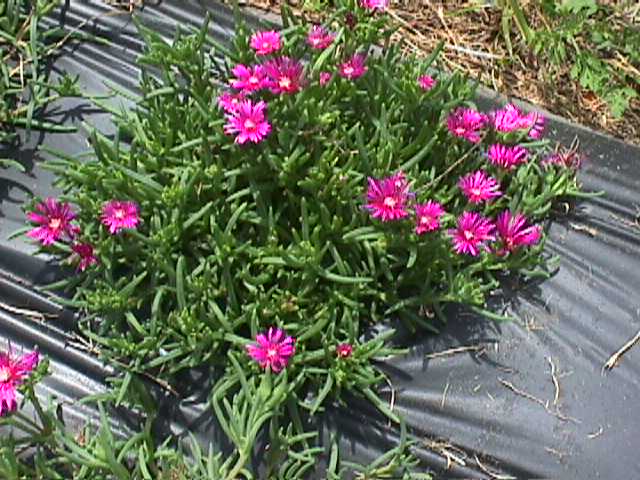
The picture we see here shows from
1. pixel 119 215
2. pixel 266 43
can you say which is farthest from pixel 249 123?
pixel 119 215

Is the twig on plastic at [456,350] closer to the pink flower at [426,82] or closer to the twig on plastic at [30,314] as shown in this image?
the pink flower at [426,82]

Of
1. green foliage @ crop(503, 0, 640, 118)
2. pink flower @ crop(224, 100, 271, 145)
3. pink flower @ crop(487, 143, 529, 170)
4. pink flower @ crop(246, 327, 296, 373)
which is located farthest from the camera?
green foliage @ crop(503, 0, 640, 118)

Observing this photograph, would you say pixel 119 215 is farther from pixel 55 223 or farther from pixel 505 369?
pixel 505 369

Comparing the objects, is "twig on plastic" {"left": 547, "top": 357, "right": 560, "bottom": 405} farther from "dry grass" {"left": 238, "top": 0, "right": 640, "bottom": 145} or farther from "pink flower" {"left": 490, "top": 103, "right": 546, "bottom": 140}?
"dry grass" {"left": 238, "top": 0, "right": 640, "bottom": 145}

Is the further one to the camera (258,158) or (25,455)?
(258,158)

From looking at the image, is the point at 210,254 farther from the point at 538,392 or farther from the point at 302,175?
the point at 538,392

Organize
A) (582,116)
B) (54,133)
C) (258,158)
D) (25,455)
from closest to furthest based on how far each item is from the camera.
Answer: (25,455) < (258,158) < (54,133) < (582,116)

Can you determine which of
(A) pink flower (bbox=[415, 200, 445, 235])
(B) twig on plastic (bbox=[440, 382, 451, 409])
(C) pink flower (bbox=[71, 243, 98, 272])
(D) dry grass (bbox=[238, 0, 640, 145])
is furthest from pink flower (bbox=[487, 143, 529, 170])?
(C) pink flower (bbox=[71, 243, 98, 272])

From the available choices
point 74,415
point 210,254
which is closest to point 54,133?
point 210,254
